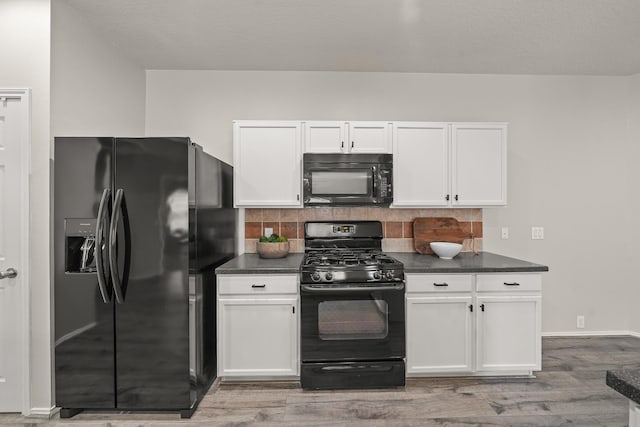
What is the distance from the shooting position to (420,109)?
3.68m

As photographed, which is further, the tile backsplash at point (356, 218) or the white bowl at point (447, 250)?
the tile backsplash at point (356, 218)

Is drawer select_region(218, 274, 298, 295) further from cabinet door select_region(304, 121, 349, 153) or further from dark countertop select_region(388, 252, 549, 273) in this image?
cabinet door select_region(304, 121, 349, 153)

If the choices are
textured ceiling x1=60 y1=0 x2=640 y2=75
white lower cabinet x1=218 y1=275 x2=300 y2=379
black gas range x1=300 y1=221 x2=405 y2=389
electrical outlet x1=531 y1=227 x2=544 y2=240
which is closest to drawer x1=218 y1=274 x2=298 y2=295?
white lower cabinet x1=218 y1=275 x2=300 y2=379

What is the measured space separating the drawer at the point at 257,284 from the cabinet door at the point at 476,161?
63.2 inches

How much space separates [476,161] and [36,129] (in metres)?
3.26

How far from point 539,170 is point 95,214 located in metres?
3.87

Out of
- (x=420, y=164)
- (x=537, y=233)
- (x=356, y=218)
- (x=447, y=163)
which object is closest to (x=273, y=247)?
(x=356, y=218)

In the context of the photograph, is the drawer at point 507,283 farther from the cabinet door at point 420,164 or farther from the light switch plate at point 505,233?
the light switch plate at point 505,233

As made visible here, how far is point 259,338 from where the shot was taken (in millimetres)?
2721

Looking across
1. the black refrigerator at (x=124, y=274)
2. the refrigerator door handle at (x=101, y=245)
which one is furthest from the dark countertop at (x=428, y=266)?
the refrigerator door handle at (x=101, y=245)

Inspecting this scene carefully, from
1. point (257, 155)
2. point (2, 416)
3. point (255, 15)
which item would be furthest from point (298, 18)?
point (2, 416)

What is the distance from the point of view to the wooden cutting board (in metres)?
3.53

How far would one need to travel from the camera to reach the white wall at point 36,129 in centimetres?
232

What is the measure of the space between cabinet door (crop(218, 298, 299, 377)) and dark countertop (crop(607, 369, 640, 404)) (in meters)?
2.08
